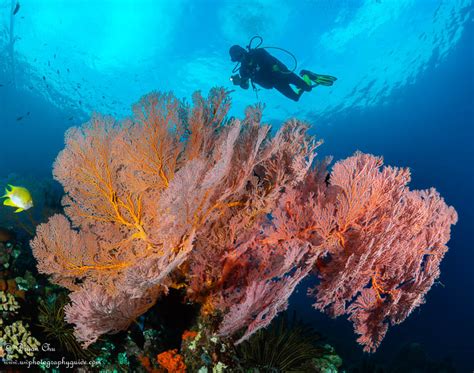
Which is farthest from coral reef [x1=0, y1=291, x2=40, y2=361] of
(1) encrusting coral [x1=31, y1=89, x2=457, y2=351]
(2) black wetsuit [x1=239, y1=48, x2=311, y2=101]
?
(2) black wetsuit [x1=239, y1=48, x2=311, y2=101]

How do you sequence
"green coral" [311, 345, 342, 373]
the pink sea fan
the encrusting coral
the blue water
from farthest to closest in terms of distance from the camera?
the blue water
"green coral" [311, 345, 342, 373]
the encrusting coral
the pink sea fan

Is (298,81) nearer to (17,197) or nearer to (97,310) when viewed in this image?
(17,197)

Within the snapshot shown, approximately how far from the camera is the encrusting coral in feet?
9.55

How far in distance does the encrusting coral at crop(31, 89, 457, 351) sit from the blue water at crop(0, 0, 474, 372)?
16.5 meters

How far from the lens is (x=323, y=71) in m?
33.1

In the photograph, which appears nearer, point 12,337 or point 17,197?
point 12,337

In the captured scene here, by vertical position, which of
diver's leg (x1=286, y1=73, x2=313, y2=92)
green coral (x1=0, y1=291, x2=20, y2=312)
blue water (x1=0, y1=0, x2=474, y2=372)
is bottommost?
green coral (x1=0, y1=291, x2=20, y2=312)

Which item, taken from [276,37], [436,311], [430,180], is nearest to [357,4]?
[276,37]

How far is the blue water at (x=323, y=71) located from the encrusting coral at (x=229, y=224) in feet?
54.3

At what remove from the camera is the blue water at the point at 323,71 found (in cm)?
2597

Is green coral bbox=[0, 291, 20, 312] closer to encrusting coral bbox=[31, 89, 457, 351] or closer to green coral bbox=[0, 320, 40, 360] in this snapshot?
green coral bbox=[0, 320, 40, 360]

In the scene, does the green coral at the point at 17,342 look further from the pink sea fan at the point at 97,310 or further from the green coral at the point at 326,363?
the green coral at the point at 326,363

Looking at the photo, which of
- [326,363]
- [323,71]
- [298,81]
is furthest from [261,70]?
[323,71]

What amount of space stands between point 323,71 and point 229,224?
34757mm
